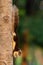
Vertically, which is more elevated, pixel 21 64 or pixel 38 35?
pixel 38 35

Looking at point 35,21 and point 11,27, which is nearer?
point 11,27

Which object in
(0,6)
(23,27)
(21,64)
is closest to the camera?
(0,6)

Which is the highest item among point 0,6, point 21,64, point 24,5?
point 0,6

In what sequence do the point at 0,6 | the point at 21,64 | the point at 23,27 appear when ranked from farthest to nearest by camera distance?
1. the point at 23,27
2. the point at 21,64
3. the point at 0,6

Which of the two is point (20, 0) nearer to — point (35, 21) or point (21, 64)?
point (35, 21)

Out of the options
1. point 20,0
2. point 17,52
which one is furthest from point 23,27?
point 17,52

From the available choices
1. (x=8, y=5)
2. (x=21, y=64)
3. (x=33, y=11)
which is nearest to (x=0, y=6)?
(x=8, y=5)
